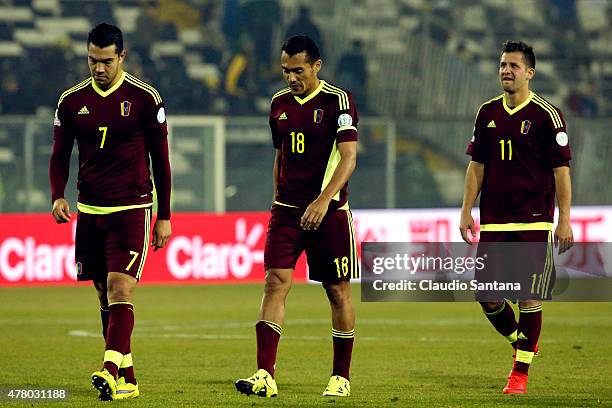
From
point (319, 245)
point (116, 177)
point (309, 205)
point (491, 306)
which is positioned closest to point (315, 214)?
point (309, 205)

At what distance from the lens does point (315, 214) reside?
7.52 meters

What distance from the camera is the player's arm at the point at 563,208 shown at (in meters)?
8.23

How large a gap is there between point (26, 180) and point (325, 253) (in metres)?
13.2

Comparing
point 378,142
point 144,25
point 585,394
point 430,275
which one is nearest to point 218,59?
point 144,25

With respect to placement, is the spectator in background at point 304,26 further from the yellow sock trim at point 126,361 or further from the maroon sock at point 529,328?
the yellow sock trim at point 126,361

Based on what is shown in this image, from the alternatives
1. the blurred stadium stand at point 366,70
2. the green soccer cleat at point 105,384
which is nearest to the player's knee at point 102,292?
the green soccer cleat at point 105,384

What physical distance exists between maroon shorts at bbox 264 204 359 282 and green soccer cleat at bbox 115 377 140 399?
104 centimetres

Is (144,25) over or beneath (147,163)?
over

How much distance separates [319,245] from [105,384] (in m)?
1.50

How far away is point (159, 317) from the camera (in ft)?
49.7

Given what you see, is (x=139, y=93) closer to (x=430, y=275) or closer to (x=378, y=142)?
(x=430, y=275)

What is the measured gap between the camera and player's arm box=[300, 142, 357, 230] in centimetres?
752

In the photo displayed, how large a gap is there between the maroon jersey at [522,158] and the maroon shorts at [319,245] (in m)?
1.12

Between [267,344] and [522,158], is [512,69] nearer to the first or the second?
[522,158]
